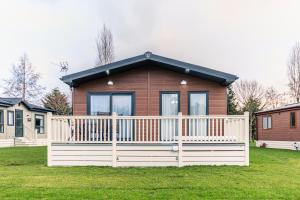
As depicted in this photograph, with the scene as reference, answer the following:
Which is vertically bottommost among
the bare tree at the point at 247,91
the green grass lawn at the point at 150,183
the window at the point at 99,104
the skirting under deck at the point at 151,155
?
the green grass lawn at the point at 150,183

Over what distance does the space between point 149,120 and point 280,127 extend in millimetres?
12919

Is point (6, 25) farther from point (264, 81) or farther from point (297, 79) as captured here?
point (264, 81)

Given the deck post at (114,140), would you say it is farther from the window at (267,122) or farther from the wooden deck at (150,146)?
the window at (267,122)

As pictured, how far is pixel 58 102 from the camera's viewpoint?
1398 inches

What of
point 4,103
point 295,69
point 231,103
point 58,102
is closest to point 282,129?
point 295,69

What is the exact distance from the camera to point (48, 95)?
36844 mm

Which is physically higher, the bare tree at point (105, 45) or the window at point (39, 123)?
the bare tree at point (105, 45)

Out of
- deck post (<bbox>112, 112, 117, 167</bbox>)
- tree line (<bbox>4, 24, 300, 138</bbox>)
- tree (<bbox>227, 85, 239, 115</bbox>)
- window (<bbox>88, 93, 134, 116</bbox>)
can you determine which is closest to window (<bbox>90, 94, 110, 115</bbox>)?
window (<bbox>88, 93, 134, 116</bbox>)

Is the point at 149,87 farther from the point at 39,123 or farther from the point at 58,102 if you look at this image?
the point at 58,102

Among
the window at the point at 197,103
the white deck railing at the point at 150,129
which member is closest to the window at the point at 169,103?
the window at the point at 197,103

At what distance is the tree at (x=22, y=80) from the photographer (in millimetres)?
33750

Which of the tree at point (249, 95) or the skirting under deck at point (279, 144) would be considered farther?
the tree at point (249, 95)

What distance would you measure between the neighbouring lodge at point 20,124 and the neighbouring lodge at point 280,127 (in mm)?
15793

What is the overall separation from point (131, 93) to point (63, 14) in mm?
10049
